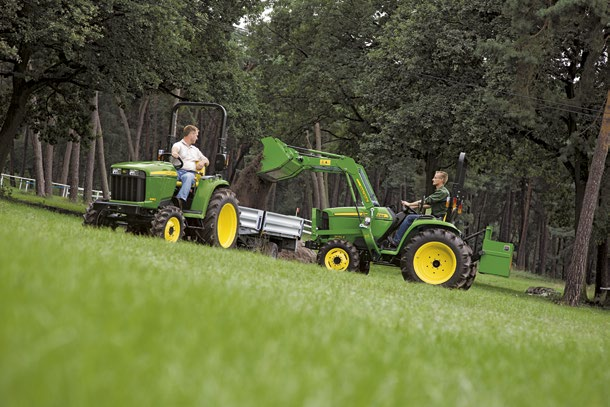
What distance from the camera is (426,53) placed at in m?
29.6

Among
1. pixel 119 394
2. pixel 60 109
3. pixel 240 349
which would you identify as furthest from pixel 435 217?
pixel 60 109

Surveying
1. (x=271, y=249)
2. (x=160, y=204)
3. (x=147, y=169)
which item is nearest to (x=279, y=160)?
(x=271, y=249)

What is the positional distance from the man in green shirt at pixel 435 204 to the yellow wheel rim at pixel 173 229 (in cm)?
554

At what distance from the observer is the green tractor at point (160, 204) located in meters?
13.9

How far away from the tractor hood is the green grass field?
7190mm

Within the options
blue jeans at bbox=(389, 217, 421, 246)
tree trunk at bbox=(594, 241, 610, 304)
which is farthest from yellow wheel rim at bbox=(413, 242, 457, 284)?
tree trunk at bbox=(594, 241, 610, 304)

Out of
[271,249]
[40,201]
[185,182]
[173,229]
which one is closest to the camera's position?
[173,229]

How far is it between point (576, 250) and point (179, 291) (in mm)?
20382

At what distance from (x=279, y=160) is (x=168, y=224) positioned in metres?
5.51

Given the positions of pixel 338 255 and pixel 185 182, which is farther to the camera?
pixel 338 255

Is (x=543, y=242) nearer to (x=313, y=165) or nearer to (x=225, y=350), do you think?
(x=313, y=165)

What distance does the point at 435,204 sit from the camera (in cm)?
1727

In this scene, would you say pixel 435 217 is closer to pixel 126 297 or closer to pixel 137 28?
pixel 137 28

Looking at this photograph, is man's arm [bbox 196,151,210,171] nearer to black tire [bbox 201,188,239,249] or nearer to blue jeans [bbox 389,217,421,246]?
black tire [bbox 201,188,239,249]
